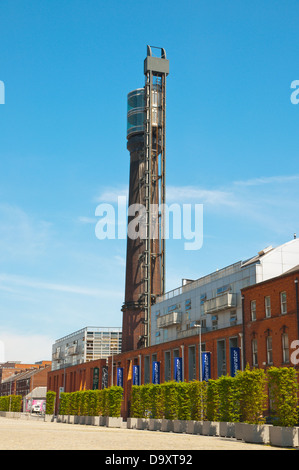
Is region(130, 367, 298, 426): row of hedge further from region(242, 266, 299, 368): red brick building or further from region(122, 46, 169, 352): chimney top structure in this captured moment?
region(122, 46, 169, 352): chimney top structure

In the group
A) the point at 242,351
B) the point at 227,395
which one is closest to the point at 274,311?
the point at 242,351

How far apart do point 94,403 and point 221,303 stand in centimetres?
1875

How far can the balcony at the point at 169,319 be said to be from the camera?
80.9 meters

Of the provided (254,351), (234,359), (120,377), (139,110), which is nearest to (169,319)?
(120,377)

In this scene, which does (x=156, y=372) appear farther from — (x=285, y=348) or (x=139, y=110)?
(x=139, y=110)

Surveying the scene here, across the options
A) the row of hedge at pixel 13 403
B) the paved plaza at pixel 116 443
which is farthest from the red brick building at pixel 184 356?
the row of hedge at pixel 13 403

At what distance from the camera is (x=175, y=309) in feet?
274

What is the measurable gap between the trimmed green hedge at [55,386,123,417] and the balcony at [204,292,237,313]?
16469mm

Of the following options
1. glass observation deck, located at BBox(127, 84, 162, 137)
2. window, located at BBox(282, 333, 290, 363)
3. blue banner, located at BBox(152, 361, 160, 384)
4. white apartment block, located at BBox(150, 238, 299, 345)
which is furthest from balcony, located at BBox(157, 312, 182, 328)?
glass observation deck, located at BBox(127, 84, 162, 137)

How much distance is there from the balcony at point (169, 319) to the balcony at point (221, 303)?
999 cm

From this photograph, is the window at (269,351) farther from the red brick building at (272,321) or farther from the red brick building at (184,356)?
the red brick building at (184,356)

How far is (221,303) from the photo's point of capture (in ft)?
222
